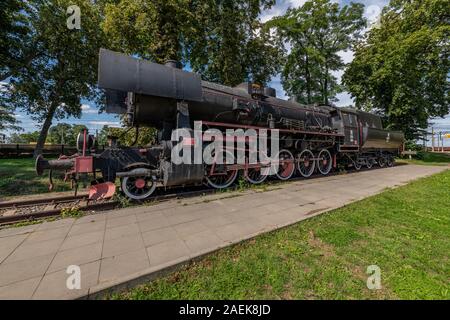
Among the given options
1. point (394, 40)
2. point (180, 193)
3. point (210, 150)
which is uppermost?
point (394, 40)

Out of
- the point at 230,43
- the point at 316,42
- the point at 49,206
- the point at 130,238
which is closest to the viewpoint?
the point at 130,238

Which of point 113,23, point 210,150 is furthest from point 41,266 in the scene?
point 113,23

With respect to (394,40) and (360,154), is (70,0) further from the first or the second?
(394,40)

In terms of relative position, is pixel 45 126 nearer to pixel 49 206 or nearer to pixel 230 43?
pixel 230 43

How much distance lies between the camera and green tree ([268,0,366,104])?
22.2 metres

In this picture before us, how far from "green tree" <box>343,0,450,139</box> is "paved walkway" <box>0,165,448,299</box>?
796 inches

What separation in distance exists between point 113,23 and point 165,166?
1101cm

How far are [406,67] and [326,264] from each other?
2371 cm

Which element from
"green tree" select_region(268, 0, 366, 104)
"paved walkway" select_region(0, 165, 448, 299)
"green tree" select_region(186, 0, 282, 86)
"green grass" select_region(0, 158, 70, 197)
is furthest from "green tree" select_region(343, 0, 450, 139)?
"green grass" select_region(0, 158, 70, 197)

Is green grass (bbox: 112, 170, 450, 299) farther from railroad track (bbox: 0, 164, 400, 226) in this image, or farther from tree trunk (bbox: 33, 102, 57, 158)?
tree trunk (bbox: 33, 102, 57, 158)

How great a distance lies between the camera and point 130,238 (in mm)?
3613

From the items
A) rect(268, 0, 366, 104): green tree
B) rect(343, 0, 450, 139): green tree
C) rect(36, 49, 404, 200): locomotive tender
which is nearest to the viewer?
rect(36, 49, 404, 200): locomotive tender

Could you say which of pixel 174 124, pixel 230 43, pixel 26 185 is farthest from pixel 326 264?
pixel 230 43

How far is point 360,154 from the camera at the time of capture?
13156mm
